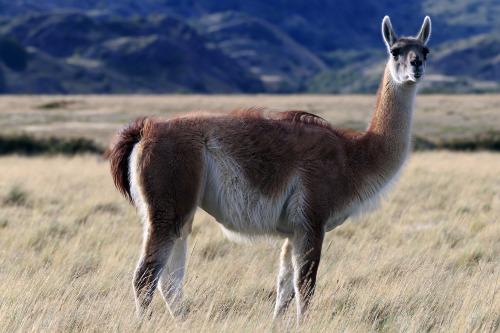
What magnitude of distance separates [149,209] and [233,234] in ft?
2.96

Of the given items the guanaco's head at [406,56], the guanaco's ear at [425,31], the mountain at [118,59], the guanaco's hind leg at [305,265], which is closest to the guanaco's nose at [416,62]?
the guanaco's head at [406,56]

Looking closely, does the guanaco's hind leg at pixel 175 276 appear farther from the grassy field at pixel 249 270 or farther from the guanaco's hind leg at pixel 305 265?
the guanaco's hind leg at pixel 305 265

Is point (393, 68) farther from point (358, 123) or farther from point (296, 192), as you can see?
point (358, 123)

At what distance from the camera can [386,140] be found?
6.05m

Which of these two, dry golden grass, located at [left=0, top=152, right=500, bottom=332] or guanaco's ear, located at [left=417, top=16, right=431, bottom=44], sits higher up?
guanaco's ear, located at [left=417, top=16, right=431, bottom=44]

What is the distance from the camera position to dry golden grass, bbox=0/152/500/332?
5.25 meters

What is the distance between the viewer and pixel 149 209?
5289 mm

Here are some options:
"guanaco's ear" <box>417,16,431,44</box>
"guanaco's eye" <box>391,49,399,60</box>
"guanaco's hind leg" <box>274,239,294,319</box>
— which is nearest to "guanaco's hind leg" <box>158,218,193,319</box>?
"guanaco's hind leg" <box>274,239,294,319</box>

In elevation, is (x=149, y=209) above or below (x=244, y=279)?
above

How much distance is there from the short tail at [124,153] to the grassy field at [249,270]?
0.94 m

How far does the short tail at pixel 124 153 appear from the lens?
5.51 m

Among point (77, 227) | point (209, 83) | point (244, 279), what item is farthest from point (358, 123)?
point (209, 83)

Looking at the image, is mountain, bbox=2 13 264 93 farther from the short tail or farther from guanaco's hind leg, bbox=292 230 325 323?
guanaco's hind leg, bbox=292 230 325 323

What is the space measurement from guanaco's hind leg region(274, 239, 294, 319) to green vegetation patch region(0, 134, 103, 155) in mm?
19899
